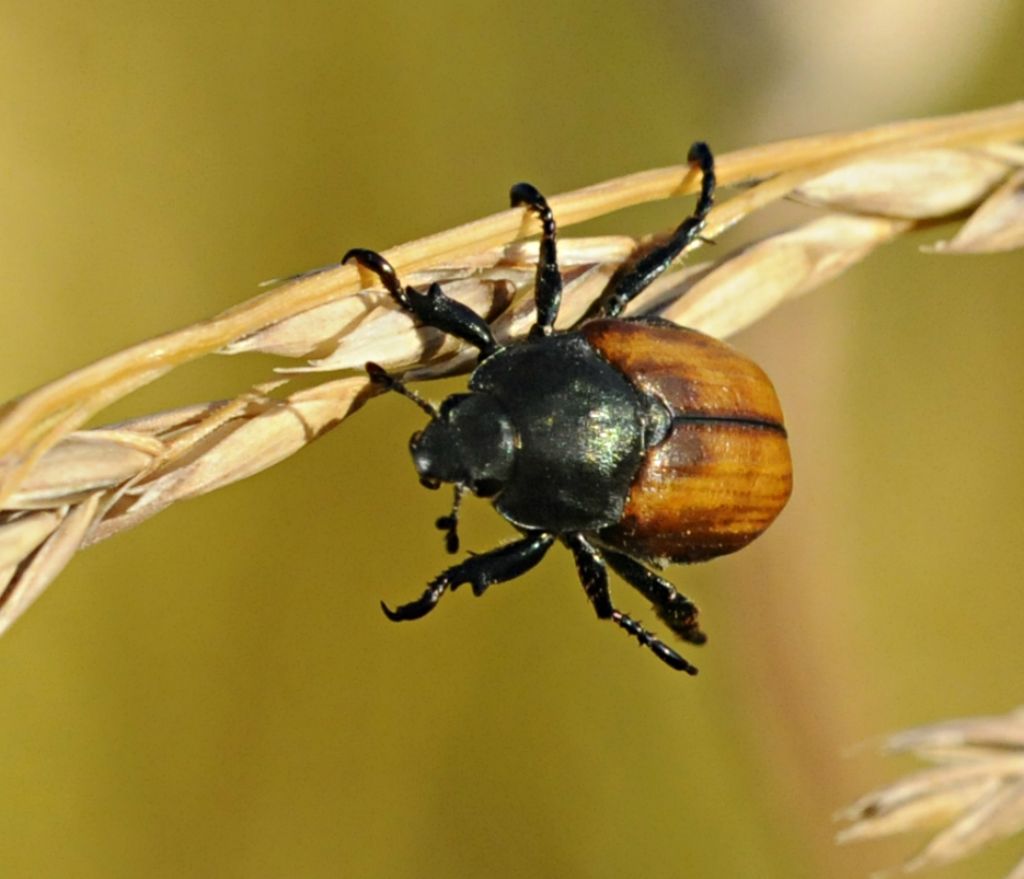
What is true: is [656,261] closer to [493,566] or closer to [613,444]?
[613,444]

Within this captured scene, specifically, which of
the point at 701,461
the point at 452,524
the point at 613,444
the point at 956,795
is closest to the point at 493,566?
the point at 452,524

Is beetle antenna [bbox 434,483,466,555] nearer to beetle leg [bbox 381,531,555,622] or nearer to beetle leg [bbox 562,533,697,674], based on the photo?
beetle leg [bbox 381,531,555,622]

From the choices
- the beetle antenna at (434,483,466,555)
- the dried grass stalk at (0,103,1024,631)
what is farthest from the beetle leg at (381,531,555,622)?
the dried grass stalk at (0,103,1024,631)

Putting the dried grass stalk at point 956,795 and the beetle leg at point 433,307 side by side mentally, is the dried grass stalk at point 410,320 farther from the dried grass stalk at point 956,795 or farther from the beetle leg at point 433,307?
the dried grass stalk at point 956,795

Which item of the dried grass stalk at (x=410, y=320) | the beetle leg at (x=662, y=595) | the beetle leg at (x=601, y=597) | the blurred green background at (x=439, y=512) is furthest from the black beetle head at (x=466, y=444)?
the blurred green background at (x=439, y=512)

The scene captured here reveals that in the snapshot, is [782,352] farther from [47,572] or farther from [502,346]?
[47,572]
